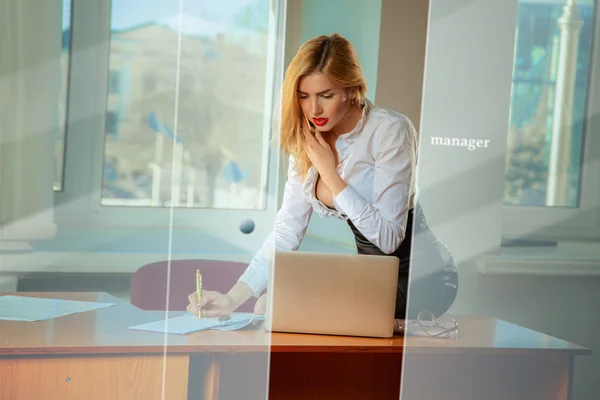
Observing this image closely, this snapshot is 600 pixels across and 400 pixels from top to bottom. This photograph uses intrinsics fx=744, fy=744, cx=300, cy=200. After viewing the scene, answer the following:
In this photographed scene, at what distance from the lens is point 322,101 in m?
1.95

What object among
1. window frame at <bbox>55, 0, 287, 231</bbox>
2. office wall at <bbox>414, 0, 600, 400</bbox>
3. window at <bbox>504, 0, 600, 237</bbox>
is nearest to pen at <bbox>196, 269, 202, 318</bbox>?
window frame at <bbox>55, 0, 287, 231</bbox>

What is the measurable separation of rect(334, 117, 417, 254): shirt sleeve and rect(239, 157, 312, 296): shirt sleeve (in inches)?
3.8

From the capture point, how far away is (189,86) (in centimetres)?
180

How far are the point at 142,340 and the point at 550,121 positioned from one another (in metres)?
1.22

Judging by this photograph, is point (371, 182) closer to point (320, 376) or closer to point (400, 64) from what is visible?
point (400, 64)

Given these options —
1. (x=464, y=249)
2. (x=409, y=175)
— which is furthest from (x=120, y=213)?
(x=464, y=249)

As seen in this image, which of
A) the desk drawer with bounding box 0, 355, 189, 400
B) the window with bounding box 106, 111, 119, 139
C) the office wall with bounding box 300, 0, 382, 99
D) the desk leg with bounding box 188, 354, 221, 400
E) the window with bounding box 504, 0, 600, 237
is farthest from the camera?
the window with bounding box 504, 0, 600, 237

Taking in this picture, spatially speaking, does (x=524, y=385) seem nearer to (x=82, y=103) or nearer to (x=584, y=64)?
(x=584, y=64)

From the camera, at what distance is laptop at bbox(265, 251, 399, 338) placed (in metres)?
1.67

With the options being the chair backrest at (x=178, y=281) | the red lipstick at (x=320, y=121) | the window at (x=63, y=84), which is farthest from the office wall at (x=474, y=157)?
the window at (x=63, y=84)

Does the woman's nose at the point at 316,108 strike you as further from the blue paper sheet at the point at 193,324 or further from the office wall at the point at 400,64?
the blue paper sheet at the point at 193,324

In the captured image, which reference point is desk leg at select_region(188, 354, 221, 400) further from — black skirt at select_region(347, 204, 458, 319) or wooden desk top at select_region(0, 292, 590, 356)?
black skirt at select_region(347, 204, 458, 319)

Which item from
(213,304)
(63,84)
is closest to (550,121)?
(213,304)

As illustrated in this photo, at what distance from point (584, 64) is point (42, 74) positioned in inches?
55.8
